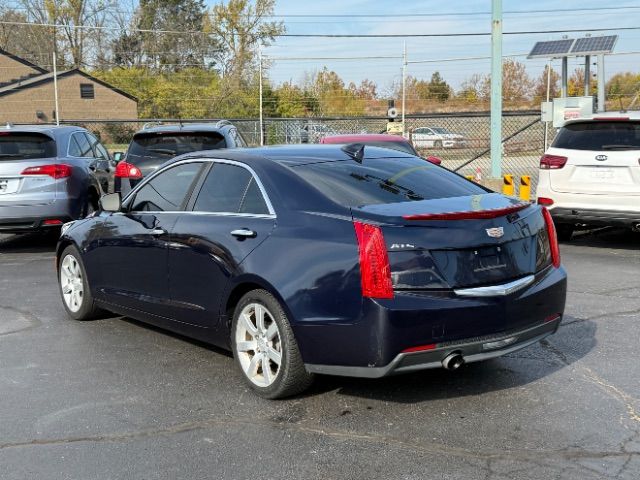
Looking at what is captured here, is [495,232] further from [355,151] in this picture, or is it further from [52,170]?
[52,170]

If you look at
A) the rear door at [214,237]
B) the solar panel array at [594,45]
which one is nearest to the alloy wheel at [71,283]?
the rear door at [214,237]

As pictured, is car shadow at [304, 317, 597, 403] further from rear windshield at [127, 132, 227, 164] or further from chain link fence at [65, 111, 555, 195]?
chain link fence at [65, 111, 555, 195]

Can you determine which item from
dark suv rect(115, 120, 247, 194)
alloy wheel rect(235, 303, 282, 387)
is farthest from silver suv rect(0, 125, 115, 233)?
alloy wheel rect(235, 303, 282, 387)

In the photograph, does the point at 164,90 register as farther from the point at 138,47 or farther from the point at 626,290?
the point at 626,290

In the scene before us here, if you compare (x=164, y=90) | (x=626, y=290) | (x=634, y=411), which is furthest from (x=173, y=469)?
(x=164, y=90)

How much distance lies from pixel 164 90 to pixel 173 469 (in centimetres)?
2994

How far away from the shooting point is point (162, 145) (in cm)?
1081

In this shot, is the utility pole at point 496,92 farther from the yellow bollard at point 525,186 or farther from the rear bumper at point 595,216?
the rear bumper at point 595,216

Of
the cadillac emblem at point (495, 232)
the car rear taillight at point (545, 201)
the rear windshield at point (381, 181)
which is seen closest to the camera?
the cadillac emblem at point (495, 232)

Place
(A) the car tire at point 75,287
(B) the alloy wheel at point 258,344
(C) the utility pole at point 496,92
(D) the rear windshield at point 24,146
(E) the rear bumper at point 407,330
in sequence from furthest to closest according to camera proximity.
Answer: (C) the utility pole at point 496,92, (D) the rear windshield at point 24,146, (A) the car tire at point 75,287, (B) the alloy wheel at point 258,344, (E) the rear bumper at point 407,330

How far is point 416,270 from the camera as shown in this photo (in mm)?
4004

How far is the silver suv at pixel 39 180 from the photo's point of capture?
9820mm

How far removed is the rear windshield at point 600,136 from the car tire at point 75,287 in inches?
249

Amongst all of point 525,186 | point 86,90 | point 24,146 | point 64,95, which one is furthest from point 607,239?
point 86,90
